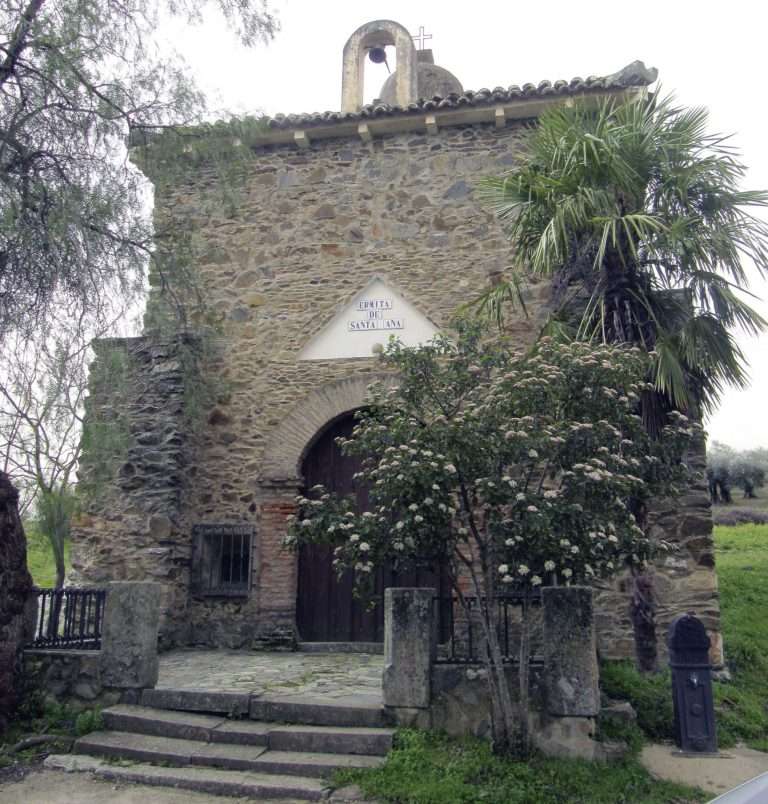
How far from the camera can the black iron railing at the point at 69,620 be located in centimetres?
632

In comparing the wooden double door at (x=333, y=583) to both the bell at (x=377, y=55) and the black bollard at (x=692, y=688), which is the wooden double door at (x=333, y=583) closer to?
the black bollard at (x=692, y=688)

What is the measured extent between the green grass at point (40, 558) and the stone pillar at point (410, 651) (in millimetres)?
6292

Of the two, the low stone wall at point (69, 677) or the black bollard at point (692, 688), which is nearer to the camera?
the black bollard at point (692, 688)

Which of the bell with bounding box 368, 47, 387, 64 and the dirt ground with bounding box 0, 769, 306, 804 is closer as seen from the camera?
the dirt ground with bounding box 0, 769, 306, 804

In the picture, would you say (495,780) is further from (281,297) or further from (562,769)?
(281,297)

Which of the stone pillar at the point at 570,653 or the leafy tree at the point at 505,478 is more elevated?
the leafy tree at the point at 505,478

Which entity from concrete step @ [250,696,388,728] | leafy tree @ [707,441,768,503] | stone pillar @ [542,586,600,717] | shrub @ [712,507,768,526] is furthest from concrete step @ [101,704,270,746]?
leafy tree @ [707,441,768,503]

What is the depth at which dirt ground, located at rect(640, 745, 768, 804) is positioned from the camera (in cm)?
513

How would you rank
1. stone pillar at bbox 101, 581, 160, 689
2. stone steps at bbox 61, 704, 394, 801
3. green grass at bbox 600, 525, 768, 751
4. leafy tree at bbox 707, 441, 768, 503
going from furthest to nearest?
1. leafy tree at bbox 707, 441, 768, 503
2. green grass at bbox 600, 525, 768, 751
3. stone pillar at bbox 101, 581, 160, 689
4. stone steps at bbox 61, 704, 394, 801

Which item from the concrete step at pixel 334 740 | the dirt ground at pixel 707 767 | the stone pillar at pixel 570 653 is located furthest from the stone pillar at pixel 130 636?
the dirt ground at pixel 707 767

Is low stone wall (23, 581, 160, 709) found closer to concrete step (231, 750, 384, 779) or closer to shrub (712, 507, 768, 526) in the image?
concrete step (231, 750, 384, 779)

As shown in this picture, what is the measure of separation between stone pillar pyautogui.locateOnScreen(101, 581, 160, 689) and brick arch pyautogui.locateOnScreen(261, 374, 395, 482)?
2776mm

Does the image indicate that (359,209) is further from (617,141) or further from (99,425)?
(99,425)

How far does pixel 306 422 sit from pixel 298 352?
0.91m
